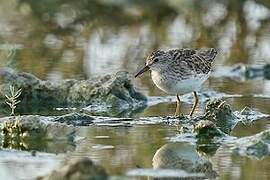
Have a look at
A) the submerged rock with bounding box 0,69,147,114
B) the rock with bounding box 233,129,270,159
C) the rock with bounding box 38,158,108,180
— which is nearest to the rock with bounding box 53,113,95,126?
the submerged rock with bounding box 0,69,147,114

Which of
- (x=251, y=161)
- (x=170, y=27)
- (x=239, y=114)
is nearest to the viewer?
(x=251, y=161)

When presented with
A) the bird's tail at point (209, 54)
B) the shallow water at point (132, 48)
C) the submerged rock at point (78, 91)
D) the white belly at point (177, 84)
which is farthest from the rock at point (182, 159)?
the bird's tail at point (209, 54)

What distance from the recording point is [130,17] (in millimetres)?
18969

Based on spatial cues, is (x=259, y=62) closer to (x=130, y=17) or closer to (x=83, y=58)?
(x=83, y=58)

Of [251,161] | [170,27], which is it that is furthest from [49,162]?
[170,27]

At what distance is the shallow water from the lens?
8859 millimetres

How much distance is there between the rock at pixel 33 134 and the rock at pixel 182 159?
3.15 feet

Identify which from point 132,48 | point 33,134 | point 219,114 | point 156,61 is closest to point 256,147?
Answer: point 219,114

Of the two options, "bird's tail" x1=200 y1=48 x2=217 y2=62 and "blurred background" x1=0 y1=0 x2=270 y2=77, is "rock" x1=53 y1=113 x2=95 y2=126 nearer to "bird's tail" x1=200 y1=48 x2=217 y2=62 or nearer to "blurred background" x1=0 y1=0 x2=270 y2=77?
"bird's tail" x1=200 y1=48 x2=217 y2=62

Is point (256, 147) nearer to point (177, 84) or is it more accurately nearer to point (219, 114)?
point (219, 114)

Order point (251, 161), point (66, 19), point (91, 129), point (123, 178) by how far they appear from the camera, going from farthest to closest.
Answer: point (66, 19)
point (91, 129)
point (251, 161)
point (123, 178)

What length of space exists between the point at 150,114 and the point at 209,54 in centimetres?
132

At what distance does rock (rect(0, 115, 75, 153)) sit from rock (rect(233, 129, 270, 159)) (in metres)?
1.61

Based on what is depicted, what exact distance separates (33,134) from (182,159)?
1.58 m
